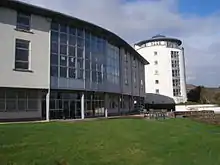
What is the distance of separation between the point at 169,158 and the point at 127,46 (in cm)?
3731

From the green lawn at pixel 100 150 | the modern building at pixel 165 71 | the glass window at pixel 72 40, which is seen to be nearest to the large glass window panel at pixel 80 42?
the glass window at pixel 72 40

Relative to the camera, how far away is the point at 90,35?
1405 inches

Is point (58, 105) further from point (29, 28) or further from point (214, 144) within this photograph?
point (214, 144)

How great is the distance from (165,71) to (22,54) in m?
54.8

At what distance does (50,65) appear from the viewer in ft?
99.6

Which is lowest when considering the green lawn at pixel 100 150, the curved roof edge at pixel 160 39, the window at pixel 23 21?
the green lawn at pixel 100 150

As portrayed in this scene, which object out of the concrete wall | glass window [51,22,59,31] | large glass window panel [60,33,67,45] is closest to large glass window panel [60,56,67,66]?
large glass window panel [60,33,67,45]

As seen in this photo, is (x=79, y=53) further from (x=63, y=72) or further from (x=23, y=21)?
(x=23, y=21)

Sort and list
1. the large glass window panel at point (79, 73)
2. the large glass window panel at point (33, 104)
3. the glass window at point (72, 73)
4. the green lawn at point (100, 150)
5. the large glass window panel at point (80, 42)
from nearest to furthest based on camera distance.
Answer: the green lawn at point (100, 150), the large glass window panel at point (33, 104), the glass window at point (72, 73), the large glass window panel at point (79, 73), the large glass window panel at point (80, 42)

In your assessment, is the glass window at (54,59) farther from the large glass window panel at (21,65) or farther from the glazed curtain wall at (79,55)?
the large glass window panel at (21,65)

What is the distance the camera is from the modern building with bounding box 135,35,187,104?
78312 mm

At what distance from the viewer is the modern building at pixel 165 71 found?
78312mm

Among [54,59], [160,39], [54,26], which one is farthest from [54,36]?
[160,39]

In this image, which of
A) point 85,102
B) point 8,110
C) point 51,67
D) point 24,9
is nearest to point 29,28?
point 24,9
